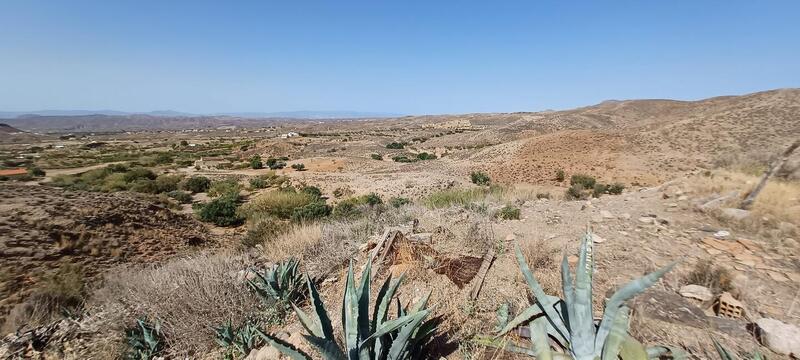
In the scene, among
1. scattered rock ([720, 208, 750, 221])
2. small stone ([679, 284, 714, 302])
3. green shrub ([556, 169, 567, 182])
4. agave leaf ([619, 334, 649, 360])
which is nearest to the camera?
agave leaf ([619, 334, 649, 360])

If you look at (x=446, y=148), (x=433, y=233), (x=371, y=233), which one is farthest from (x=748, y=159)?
(x=446, y=148)

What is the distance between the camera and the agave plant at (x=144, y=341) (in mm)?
2799

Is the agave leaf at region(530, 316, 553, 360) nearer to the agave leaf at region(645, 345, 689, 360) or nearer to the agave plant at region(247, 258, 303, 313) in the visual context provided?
the agave leaf at region(645, 345, 689, 360)

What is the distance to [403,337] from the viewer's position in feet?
6.39

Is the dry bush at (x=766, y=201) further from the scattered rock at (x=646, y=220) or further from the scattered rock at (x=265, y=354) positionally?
the scattered rock at (x=265, y=354)

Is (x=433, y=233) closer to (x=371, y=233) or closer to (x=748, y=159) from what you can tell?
(x=371, y=233)

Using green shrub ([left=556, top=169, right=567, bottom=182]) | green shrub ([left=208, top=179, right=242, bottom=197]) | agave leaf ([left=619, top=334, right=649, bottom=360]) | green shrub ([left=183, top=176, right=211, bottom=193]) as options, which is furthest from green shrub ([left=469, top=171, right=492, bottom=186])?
agave leaf ([left=619, top=334, right=649, bottom=360])

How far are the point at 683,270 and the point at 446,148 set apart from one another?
33888 millimetres

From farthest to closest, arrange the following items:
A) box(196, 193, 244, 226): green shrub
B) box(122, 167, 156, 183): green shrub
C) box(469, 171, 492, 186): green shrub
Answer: box(122, 167, 156, 183): green shrub → box(469, 171, 492, 186): green shrub → box(196, 193, 244, 226): green shrub

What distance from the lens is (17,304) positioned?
12.1 ft

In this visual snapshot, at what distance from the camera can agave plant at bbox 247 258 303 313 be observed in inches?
132

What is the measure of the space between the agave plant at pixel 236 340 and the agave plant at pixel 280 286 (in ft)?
1.50

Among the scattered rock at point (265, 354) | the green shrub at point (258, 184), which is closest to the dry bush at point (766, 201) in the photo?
the scattered rock at point (265, 354)

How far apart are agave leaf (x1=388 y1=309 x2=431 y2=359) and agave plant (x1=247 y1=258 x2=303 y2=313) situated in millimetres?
1718
